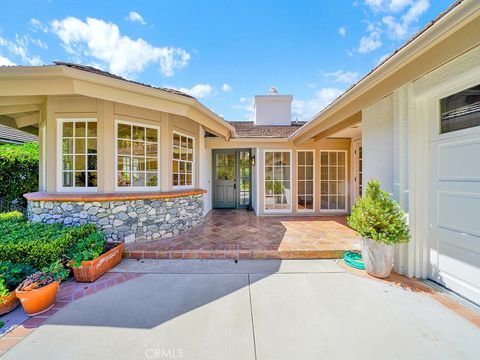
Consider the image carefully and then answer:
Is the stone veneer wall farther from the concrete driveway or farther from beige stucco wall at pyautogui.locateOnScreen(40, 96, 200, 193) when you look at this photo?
the concrete driveway

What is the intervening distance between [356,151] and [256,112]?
5.38 metres

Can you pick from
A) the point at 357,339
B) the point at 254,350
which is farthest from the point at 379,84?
the point at 254,350

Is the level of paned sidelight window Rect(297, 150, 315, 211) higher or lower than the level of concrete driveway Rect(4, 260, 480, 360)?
higher

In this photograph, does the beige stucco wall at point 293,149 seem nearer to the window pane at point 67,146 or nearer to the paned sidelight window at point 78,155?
the paned sidelight window at point 78,155

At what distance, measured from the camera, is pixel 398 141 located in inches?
125

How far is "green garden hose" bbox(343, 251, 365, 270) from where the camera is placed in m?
3.42

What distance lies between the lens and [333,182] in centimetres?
750

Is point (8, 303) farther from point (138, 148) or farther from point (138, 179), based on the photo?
point (138, 148)

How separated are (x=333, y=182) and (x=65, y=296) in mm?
7669

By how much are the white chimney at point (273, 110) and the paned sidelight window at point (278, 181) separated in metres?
3.70

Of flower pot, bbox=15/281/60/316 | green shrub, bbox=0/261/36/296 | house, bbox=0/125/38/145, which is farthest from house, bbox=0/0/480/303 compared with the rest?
house, bbox=0/125/38/145

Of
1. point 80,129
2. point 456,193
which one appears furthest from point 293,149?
point 80,129

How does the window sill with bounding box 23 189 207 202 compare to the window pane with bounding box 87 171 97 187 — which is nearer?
the window sill with bounding box 23 189 207 202

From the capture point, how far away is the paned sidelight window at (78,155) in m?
4.35
